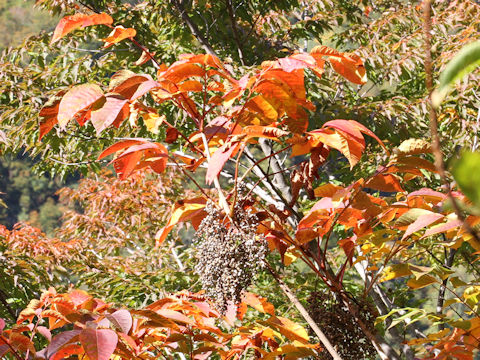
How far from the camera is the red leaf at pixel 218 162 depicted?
0.76m

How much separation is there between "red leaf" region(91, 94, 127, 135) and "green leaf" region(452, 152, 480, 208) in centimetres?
64

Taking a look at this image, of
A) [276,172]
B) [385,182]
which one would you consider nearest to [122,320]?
[276,172]

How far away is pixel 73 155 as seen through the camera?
353cm

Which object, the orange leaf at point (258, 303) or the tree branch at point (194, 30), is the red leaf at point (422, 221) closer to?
the orange leaf at point (258, 303)

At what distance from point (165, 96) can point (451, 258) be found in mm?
1353

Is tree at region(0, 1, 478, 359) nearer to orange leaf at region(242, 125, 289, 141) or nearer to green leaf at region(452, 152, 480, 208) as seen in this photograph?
orange leaf at region(242, 125, 289, 141)

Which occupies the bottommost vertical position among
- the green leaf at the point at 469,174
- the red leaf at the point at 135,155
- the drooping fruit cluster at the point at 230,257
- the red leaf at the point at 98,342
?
the red leaf at the point at 98,342

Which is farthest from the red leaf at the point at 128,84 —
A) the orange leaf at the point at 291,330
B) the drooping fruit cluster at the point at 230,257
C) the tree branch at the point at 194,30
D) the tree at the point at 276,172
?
the tree branch at the point at 194,30

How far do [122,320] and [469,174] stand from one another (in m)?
0.69

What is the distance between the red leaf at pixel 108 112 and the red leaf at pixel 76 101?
18mm

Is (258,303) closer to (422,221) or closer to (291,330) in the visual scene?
(291,330)

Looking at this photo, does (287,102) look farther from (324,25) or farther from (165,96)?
(324,25)

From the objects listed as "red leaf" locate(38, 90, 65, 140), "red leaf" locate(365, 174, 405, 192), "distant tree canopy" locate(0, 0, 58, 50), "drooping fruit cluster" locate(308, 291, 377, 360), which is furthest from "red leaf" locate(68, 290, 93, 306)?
"distant tree canopy" locate(0, 0, 58, 50)

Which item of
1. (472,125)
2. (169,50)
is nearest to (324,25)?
(169,50)
